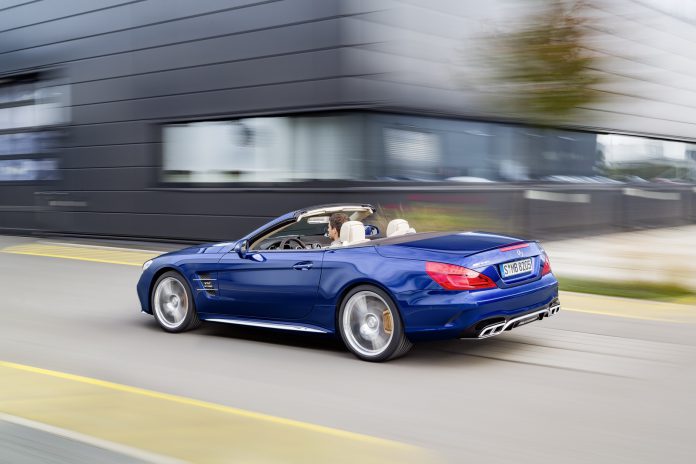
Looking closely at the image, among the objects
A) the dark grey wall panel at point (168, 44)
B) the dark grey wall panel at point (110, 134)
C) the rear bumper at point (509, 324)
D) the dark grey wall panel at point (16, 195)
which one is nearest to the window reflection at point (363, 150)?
the dark grey wall panel at point (110, 134)

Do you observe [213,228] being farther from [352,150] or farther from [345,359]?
[345,359]

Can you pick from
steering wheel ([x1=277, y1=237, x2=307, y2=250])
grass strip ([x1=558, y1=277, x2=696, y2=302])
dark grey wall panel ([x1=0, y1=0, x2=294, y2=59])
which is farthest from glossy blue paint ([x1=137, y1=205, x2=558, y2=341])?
dark grey wall panel ([x1=0, y1=0, x2=294, y2=59])

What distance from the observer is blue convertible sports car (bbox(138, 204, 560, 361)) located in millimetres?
6395

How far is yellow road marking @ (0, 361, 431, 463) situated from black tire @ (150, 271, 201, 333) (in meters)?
1.99

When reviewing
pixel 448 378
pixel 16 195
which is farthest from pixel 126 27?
pixel 448 378

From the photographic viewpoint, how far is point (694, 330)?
8195mm

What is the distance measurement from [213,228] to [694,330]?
473 inches

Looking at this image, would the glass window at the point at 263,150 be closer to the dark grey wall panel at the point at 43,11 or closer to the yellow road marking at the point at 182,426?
the dark grey wall panel at the point at 43,11

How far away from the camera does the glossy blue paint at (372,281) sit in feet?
20.9

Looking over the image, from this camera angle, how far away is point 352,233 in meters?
7.21

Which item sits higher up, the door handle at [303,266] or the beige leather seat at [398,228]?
the beige leather seat at [398,228]

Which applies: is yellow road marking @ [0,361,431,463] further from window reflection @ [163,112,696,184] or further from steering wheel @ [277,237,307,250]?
window reflection @ [163,112,696,184]

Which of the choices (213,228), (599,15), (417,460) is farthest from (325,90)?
(417,460)

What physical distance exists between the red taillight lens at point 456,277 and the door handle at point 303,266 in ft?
3.79
